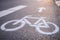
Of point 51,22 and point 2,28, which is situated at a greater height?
point 2,28

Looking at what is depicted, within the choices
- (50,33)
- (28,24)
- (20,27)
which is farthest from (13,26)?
(50,33)

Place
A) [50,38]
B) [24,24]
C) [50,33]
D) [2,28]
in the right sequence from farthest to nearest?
1. [24,24]
2. [2,28]
3. [50,33]
4. [50,38]

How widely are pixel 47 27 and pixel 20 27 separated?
1.32m

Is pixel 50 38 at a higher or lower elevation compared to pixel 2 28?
lower

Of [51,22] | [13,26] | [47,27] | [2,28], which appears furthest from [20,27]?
[51,22]

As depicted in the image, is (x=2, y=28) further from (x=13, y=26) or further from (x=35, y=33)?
(x=35, y=33)

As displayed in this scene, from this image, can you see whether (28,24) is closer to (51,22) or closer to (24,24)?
(24,24)

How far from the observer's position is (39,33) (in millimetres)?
5449

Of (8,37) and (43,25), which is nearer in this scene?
(8,37)

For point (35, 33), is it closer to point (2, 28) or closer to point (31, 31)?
point (31, 31)

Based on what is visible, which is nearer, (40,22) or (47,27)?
(47,27)

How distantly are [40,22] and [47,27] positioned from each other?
0.69 m

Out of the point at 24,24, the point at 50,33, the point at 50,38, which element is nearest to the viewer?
the point at 50,38

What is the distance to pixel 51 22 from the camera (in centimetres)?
668
